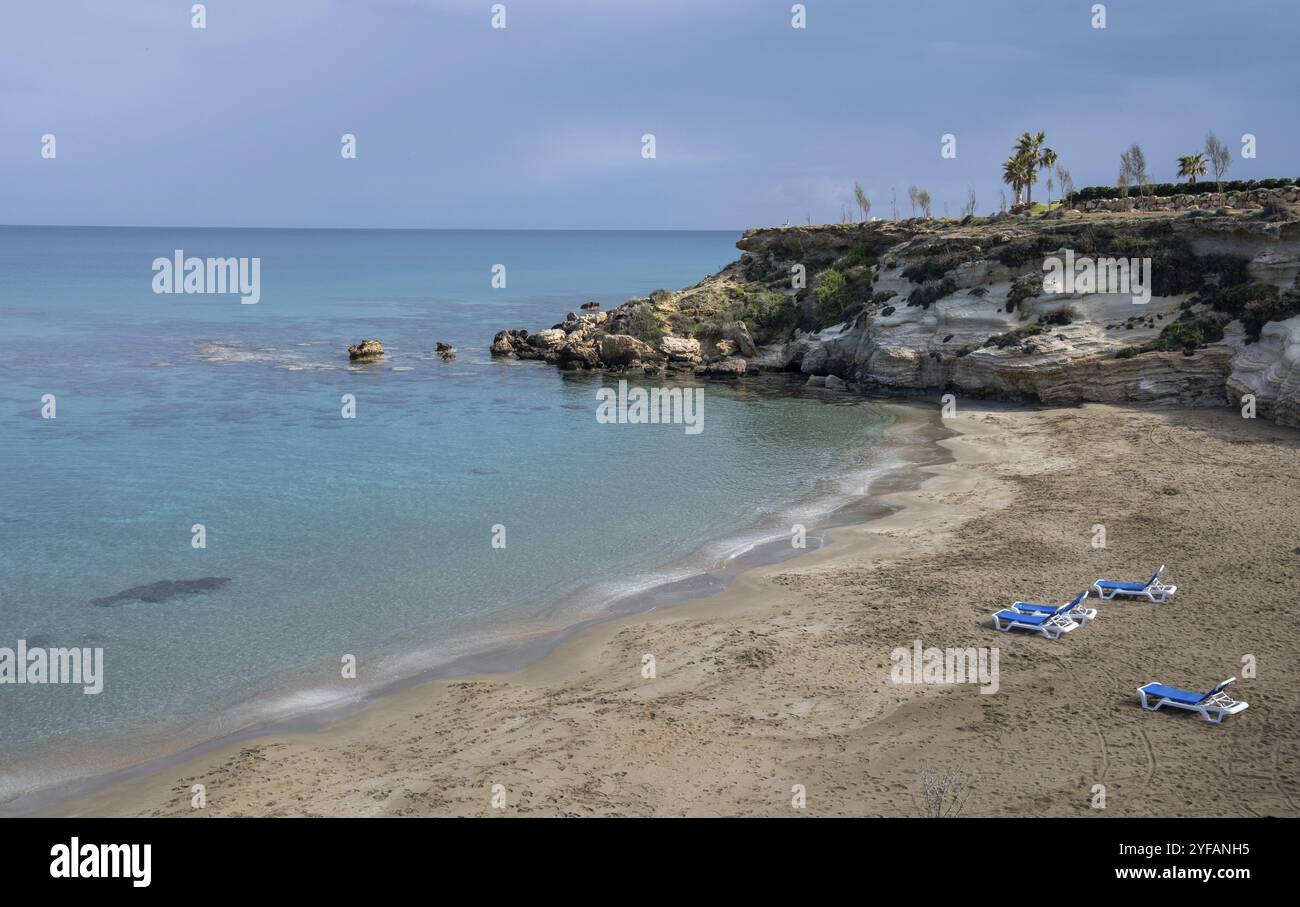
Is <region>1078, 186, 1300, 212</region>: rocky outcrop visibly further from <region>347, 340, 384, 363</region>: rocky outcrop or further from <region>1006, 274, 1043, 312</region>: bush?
<region>347, 340, 384, 363</region>: rocky outcrop

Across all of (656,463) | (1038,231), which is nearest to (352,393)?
(656,463)

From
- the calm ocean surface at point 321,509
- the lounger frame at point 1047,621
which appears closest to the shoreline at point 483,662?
the calm ocean surface at point 321,509

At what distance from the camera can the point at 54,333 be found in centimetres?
6806

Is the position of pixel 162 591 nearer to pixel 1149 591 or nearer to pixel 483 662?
pixel 483 662

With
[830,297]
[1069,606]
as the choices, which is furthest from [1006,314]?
[1069,606]

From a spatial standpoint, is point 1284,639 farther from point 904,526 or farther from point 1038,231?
point 1038,231

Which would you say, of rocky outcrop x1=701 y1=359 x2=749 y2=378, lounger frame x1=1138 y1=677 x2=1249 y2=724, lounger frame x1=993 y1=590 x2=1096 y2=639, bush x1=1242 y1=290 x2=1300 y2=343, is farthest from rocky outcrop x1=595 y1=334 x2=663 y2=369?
lounger frame x1=1138 y1=677 x2=1249 y2=724

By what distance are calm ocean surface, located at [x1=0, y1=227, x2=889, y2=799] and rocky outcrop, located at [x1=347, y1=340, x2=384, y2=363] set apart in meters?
1.50

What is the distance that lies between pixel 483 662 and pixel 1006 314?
34469 mm

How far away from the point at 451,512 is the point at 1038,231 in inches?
1310

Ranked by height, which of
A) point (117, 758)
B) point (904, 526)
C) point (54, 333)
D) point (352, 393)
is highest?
point (54, 333)

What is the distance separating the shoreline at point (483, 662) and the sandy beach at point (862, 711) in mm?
365

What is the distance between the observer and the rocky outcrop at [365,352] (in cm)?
5797

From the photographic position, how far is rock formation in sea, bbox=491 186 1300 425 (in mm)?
38750
